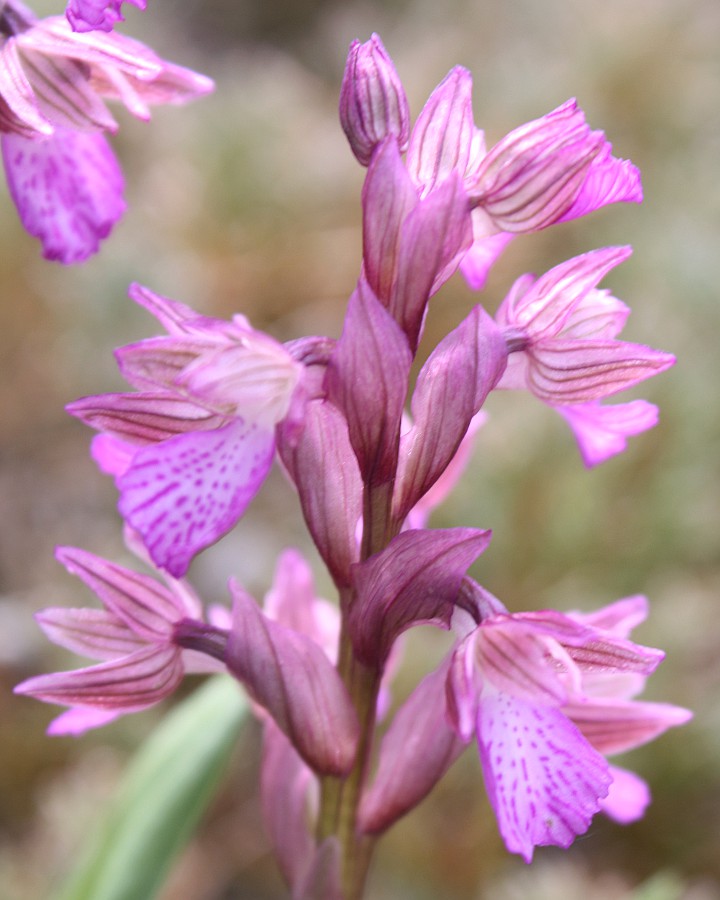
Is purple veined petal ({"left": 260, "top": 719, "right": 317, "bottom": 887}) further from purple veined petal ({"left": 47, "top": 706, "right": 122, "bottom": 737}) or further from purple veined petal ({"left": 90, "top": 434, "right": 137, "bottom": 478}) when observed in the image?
purple veined petal ({"left": 90, "top": 434, "right": 137, "bottom": 478})

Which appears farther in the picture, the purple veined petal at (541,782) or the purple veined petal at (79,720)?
the purple veined petal at (79,720)

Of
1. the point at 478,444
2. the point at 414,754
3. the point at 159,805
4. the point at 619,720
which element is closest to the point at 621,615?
the point at 619,720

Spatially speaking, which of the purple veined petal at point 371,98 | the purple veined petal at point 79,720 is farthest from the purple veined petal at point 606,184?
the purple veined petal at point 79,720

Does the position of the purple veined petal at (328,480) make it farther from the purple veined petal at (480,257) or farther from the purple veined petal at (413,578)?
the purple veined petal at (480,257)

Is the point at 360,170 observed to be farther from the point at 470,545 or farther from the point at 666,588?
the point at 470,545

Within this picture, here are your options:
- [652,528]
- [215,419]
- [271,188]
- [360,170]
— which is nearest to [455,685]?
[215,419]

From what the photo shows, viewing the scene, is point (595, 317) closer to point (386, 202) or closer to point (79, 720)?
point (386, 202)
